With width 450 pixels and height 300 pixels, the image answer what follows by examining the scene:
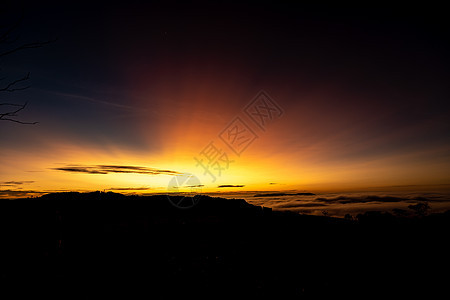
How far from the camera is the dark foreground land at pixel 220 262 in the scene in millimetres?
7832

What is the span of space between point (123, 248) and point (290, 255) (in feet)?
30.5

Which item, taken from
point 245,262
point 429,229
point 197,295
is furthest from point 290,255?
point 429,229

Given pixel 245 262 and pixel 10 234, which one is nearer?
pixel 245 262

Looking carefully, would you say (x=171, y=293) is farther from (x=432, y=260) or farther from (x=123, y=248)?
(x=432, y=260)

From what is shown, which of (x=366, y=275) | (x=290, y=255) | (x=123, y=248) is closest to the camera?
(x=366, y=275)

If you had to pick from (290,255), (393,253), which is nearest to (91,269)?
(290,255)

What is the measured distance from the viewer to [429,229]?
51.3ft

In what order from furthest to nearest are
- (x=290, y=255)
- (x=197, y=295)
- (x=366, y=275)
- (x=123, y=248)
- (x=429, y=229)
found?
(x=429, y=229) → (x=123, y=248) → (x=290, y=255) → (x=366, y=275) → (x=197, y=295)

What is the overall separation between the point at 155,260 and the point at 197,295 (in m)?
4.30

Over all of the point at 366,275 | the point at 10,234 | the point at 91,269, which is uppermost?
the point at 10,234

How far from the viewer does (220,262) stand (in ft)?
35.0

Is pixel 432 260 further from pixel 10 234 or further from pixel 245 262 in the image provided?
pixel 10 234

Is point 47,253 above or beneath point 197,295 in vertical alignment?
above

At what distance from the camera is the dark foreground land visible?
7.83m
